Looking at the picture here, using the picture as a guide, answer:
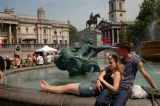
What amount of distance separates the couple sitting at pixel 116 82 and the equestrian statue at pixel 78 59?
5468 millimetres

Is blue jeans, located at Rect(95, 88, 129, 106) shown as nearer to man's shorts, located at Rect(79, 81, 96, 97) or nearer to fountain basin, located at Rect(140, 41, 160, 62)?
man's shorts, located at Rect(79, 81, 96, 97)

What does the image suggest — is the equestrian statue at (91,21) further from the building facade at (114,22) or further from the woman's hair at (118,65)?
the woman's hair at (118,65)

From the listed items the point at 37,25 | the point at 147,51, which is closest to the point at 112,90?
the point at 147,51

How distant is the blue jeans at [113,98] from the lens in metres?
4.41

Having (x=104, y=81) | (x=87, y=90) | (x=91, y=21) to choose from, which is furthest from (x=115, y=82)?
(x=91, y=21)

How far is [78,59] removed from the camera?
34.8ft

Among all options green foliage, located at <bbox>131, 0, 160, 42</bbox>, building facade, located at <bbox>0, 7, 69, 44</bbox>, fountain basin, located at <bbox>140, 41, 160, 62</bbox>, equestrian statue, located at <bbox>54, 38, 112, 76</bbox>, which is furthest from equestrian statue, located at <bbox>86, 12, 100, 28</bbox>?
equestrian statue, located at <bbox>54, 38, 112, 76</bbox>

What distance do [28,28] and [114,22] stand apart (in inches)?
1711

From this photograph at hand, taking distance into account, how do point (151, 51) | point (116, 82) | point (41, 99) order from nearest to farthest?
point (116, 82), point (41, 99), point (151, 51)

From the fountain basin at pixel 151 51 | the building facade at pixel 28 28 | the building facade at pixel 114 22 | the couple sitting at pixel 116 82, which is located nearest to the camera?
the couple sitting at pixel 116 82

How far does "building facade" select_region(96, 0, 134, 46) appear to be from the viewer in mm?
119562

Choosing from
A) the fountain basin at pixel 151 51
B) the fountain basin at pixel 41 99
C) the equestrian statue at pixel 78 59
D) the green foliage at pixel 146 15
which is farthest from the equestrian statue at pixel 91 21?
the fountain basin at pixel 41 99

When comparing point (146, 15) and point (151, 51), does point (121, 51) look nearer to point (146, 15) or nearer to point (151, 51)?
point (151, 51)

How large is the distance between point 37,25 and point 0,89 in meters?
82.8
